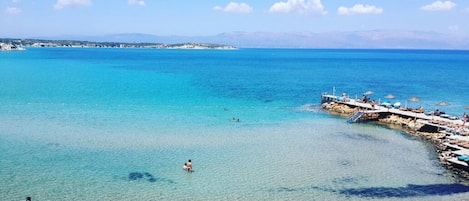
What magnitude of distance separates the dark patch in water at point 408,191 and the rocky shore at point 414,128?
2.40m

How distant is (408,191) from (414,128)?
19.4 m

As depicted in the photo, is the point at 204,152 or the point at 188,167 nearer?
the point at 188,167

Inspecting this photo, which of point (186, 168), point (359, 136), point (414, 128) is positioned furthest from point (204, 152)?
point (414, 128)

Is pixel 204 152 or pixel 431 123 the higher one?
pixel 431 123

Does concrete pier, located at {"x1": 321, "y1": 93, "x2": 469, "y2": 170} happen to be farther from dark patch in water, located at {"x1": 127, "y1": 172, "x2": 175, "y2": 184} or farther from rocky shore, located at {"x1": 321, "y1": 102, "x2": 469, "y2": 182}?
dark patch in water, located at {"x1": 127, "y1": 172, "x2": 175, "y2": 184}

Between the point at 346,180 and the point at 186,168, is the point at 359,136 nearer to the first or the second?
the point at 346,180

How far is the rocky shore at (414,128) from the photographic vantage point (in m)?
31.3

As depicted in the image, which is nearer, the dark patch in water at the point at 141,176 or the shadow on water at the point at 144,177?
the shadow on water at the point at 144,177

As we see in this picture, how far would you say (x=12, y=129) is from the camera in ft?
130

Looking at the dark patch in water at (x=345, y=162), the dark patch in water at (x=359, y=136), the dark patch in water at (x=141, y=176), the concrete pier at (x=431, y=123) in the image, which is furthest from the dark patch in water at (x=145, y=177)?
the concrete pier at (x=431, y=123)

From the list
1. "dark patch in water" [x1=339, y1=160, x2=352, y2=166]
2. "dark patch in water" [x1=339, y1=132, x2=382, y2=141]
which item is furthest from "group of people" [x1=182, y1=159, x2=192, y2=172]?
"dark patch in water" [x1=339, y1=132, x2=382, y2=141]

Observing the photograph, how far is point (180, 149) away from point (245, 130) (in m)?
9.23

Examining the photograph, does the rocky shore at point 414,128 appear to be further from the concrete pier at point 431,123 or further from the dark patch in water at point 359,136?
the dark patch in water at point 359,136

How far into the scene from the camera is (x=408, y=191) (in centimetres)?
2689
